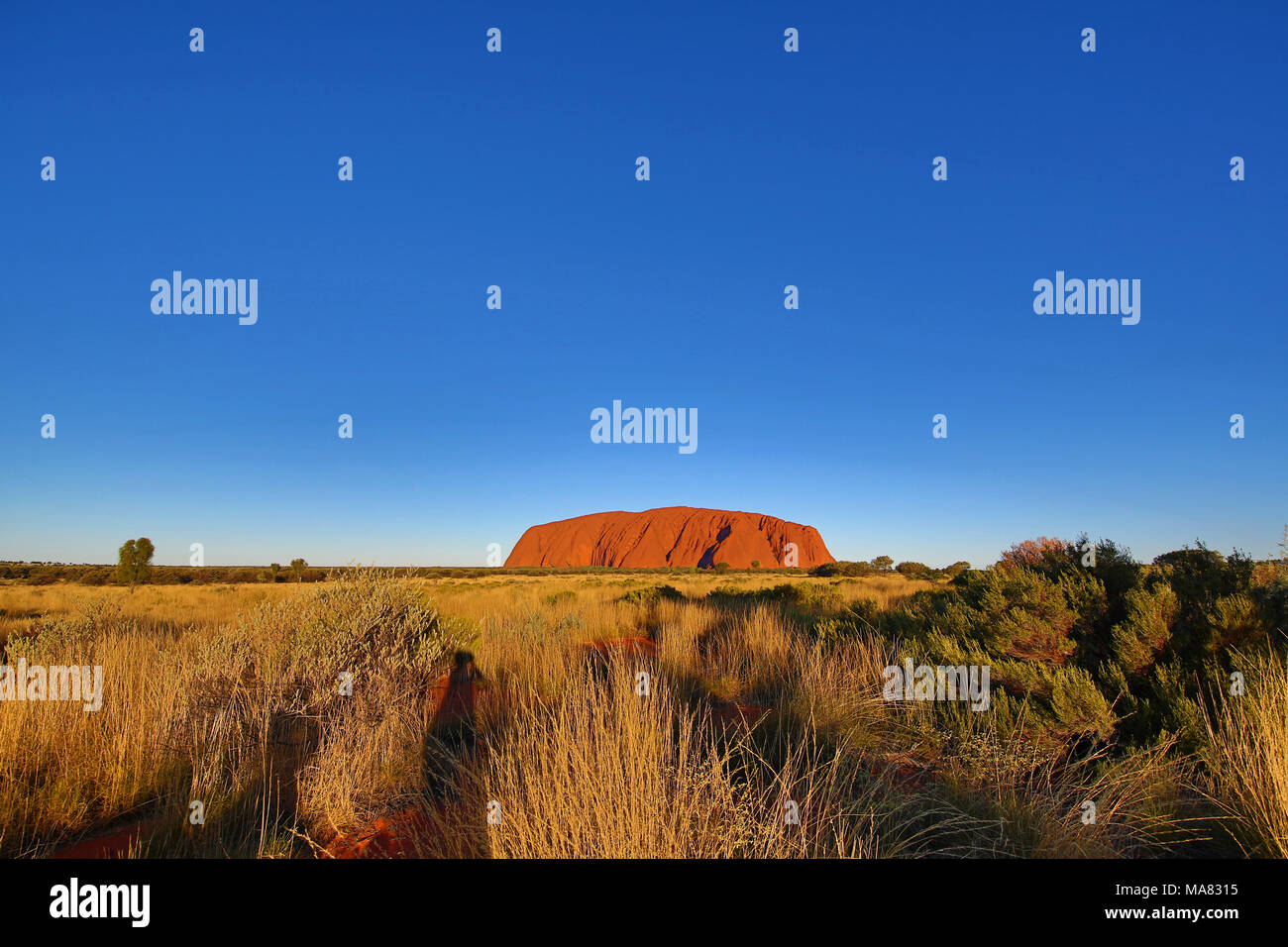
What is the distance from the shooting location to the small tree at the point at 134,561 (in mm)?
34688

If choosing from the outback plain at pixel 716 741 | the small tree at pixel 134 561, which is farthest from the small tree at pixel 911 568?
the small tree at pixel 134 561

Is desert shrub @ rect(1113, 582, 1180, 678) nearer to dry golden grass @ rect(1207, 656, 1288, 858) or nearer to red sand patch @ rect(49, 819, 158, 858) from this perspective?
dry golden grass @ rect(1207, 656, 1288, 858)

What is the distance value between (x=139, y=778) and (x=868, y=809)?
5250 mm

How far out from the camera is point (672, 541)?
117125mm

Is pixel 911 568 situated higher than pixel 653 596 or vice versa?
pixel 653 596

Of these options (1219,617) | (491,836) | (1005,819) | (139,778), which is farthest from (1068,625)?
(139,778)

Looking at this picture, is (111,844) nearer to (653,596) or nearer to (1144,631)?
(1144,631)

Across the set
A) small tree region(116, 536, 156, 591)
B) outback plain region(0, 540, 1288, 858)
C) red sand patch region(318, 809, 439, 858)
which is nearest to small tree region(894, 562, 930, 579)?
outback plain region(0, 540, 1288, 858)

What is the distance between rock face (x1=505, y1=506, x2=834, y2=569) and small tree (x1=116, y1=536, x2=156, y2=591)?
Result: 7794cm

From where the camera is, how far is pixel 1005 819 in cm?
332

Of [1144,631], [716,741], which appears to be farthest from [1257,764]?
[716,741]

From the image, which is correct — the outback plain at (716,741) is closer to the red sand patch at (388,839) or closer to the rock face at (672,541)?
Answer: the red sand patch at (388,839)

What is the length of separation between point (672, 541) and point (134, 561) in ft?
299

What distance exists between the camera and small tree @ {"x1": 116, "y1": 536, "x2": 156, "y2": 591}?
34.7 metres
